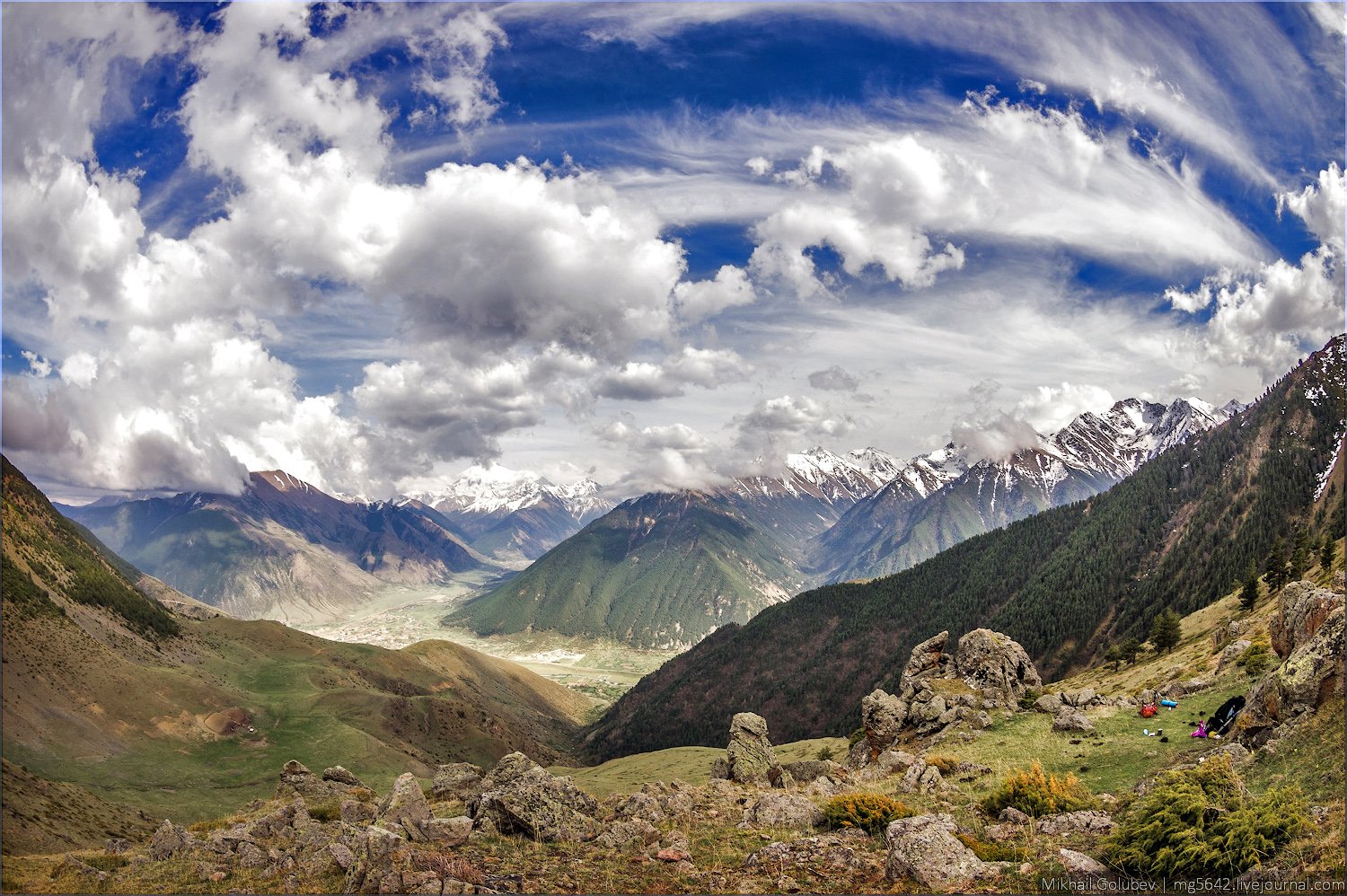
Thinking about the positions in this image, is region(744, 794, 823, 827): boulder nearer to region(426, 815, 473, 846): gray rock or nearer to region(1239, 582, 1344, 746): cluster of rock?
region(426, 815, 473, 846): gray rock

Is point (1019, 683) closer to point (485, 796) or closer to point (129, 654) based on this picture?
point (485, 796)

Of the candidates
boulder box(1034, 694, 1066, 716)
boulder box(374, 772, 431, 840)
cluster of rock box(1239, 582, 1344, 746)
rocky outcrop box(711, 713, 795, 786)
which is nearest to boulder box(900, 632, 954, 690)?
boulder box(1034, 694, 1066, 716)

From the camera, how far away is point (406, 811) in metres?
28.6

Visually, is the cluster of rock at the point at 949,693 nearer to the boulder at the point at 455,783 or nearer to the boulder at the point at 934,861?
the boulder at the point at 455,783

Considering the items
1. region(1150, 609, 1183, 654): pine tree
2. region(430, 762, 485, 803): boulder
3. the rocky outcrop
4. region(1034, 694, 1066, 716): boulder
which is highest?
region(1150, 609, 1183, 654): pine tree

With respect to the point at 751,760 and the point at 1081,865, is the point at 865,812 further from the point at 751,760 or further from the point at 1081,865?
the point at 751,760

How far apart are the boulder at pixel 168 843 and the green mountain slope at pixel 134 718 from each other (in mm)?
41584

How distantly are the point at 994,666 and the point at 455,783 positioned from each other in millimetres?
54844

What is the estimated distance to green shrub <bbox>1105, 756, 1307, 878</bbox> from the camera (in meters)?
15.8

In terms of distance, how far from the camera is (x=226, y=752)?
13975cm

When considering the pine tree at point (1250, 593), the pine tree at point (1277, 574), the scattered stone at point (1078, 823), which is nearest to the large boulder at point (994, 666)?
the scattered stone at point (1078, 823)

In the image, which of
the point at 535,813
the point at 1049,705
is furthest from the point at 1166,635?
the point at 535,813

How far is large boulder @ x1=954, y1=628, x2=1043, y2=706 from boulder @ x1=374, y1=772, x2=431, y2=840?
55.1 metres

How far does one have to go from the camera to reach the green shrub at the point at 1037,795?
977 inches
